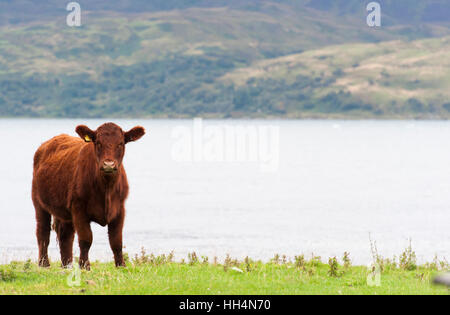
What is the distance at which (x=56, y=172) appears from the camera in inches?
595

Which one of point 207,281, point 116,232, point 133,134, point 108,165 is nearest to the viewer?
point 207,281

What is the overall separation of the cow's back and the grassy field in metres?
1.46

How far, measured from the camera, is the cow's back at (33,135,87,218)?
48.4ft

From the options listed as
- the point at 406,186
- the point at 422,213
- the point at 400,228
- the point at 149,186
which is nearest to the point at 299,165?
the point at 406,186

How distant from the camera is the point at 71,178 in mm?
14531

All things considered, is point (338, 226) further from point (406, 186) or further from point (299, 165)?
point (299, 165)

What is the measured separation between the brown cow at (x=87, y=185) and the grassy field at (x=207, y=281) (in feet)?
2.95

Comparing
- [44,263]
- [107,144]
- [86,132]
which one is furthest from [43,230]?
[107,144]

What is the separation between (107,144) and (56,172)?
224cm

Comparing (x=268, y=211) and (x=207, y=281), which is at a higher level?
(x=207, y=281)

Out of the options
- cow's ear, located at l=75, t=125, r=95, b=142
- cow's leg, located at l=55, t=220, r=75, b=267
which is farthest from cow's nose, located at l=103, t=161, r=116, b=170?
cow's leg, located at l=55, t=220, r=75, b=267

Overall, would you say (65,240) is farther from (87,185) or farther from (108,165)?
(108,165)
